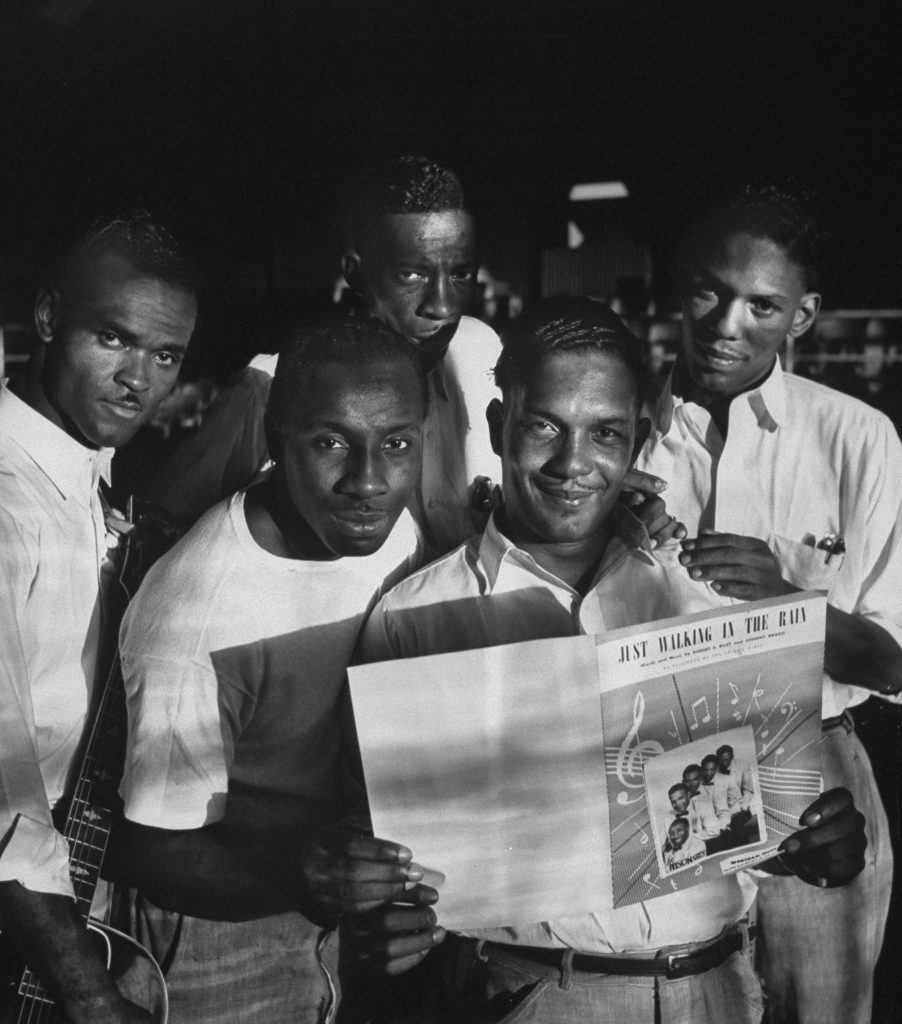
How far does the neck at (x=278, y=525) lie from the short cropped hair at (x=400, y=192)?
49 centimetres

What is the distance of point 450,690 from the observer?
4.71ft

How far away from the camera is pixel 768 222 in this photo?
67.7 inches

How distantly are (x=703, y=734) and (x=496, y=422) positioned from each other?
596 millimetres

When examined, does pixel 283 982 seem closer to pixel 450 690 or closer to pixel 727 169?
pixel 450 690

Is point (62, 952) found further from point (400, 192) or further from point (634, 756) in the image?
point (400, 192)

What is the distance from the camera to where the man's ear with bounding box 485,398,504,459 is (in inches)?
63.6

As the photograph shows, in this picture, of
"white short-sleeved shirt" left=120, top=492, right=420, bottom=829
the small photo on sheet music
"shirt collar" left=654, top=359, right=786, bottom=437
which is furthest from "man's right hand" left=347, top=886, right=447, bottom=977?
"shirt collar" left=654, top=359, right=786, bottom=437

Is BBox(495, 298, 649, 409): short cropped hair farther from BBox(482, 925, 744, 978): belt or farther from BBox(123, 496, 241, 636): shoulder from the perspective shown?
BBox(482, 925, 744, 978): belt

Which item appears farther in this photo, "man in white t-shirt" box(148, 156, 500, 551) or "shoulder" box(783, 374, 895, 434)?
"shoulder" box(783, 374, 895, 434)

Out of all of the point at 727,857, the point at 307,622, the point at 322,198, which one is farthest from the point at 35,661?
the point at 727,857

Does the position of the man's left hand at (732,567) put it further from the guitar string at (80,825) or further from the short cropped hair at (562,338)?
the guitar string at (80,825)

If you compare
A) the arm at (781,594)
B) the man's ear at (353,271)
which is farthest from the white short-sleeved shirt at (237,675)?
the arm at (781,594)

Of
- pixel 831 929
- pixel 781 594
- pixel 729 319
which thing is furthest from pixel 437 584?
pixel 831 929

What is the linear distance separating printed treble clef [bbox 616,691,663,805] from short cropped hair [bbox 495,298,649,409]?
51 centimetres
